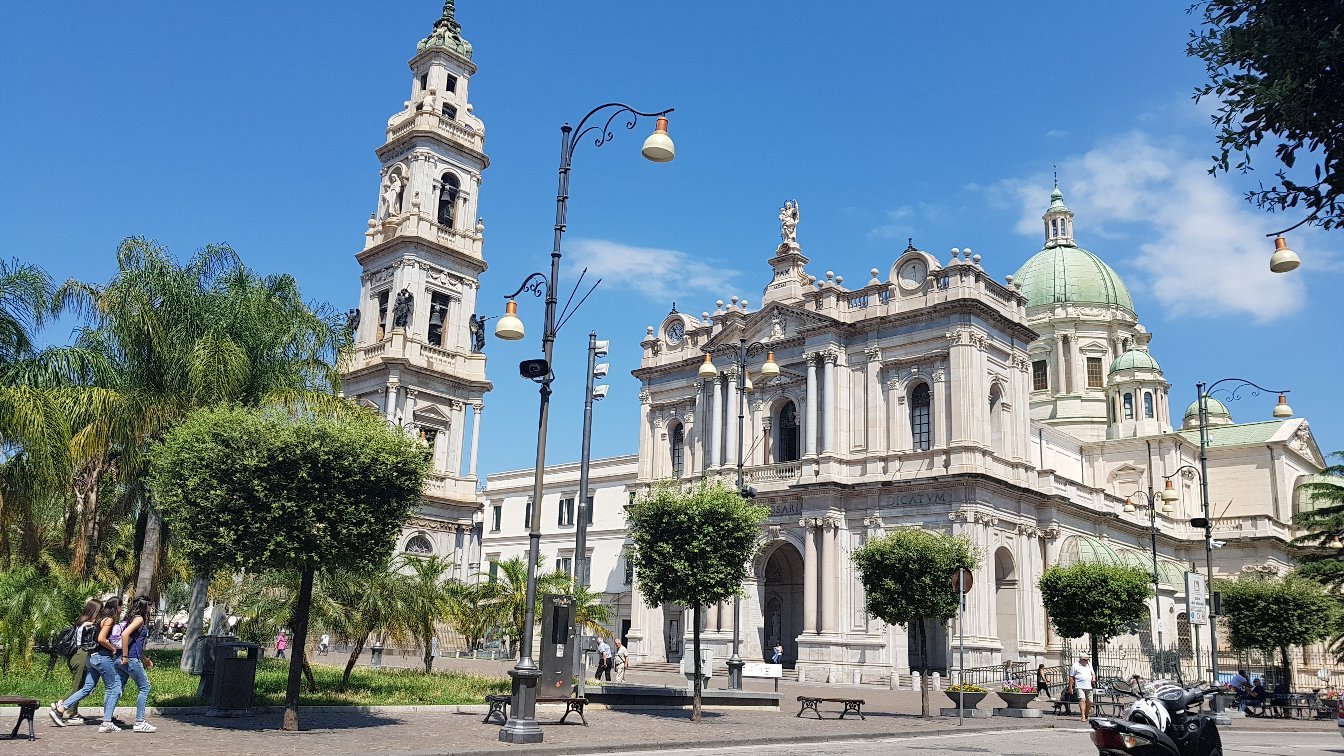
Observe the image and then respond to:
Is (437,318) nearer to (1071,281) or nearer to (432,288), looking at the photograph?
(432,288)

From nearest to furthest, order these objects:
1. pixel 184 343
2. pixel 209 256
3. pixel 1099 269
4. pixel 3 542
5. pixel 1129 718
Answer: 1. pixel 1129 718
2. pixel 3 542
3. pixel 184 343
4. pixel 209 256
5. pixel 1099 269

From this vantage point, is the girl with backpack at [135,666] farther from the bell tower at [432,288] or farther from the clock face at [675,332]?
the clock face at [675,332]

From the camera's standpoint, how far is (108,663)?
15062 mm

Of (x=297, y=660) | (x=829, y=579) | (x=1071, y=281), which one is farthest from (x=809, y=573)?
(x=1071, y=281)

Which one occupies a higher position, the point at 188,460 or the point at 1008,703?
the point at 188,460

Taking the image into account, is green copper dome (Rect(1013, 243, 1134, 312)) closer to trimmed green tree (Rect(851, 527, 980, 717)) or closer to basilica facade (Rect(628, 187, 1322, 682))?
basilica facade (Rect(628, 187, 1322, 682))

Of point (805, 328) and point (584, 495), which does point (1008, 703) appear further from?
point (805, 328)

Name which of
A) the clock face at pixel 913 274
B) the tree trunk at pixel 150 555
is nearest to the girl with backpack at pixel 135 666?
the tree trunk at pixel 150 555

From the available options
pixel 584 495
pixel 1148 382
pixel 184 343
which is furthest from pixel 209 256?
pixel 1148 382

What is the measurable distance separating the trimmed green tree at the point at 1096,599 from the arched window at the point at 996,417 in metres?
9.00

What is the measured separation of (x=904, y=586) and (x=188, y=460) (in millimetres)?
17088

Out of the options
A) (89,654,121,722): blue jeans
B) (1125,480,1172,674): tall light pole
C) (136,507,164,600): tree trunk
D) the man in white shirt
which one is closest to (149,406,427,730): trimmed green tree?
(89,654,121,722): blue jeans

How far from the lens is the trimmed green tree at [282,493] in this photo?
16.1 metres

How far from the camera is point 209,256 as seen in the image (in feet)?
91.3
